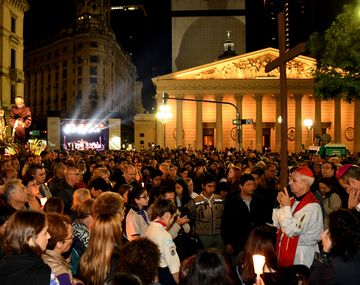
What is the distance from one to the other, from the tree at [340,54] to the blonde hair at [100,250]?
20067 mm

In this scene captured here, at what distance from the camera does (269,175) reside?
37.6ft

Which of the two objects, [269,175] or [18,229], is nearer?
[18,229]

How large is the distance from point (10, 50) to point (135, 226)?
38978 mm

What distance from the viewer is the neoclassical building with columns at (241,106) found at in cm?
5388

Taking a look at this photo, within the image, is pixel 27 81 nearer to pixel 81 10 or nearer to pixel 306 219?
pixel 81 10

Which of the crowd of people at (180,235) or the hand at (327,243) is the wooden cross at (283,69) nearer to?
the crowd of people at (180,235)

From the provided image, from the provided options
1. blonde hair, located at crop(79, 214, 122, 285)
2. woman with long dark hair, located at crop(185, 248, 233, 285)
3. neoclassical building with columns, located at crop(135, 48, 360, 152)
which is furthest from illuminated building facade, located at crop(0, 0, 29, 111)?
woman with long dark hair, located at crop(185, 248, 233, 285)

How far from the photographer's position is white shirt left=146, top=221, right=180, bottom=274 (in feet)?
16.2

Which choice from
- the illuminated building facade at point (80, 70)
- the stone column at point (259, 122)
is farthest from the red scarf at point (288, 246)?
the illuminated building facade at point (80, 70)

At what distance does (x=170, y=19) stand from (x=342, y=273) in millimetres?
71654

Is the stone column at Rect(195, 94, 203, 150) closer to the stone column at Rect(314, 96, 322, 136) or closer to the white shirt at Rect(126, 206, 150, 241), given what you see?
the stone column at Rect(314, 96, 322, 136)

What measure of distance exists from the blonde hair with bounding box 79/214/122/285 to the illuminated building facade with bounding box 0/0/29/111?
3600 centimetres

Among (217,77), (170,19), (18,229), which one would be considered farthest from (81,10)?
(18,229)

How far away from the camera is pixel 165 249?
502 centimetres
